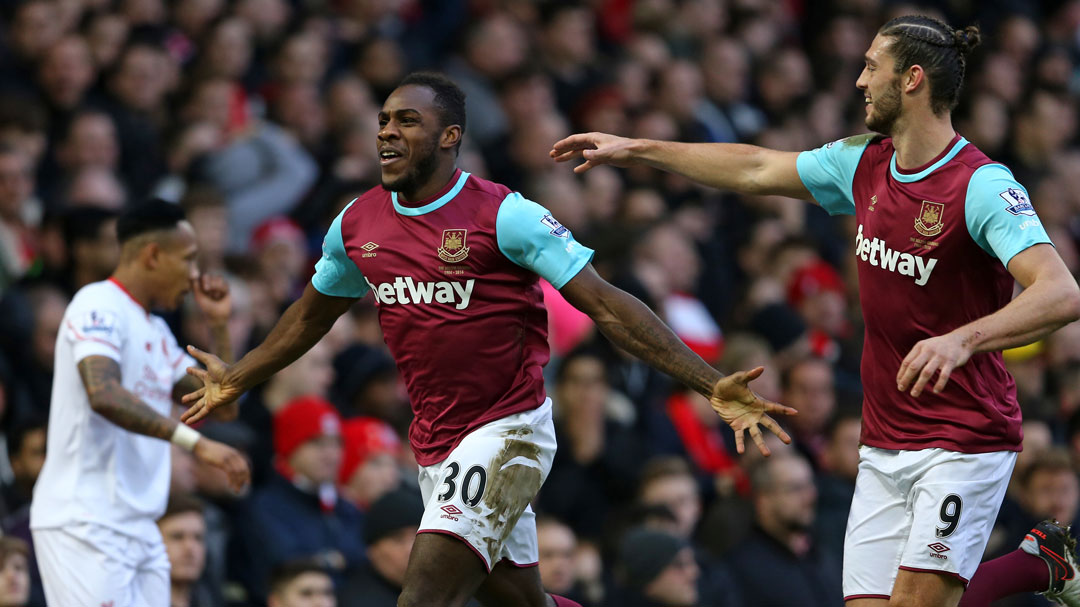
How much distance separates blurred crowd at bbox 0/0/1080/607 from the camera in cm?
898

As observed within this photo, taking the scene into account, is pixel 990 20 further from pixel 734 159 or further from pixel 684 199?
pixel 734 159

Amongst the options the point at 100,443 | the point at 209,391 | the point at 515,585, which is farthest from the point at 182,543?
the point at 515,585

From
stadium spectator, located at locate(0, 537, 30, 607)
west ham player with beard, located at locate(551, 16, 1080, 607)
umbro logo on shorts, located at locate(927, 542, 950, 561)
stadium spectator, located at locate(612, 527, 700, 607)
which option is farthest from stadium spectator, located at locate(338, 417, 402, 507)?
umbro logo on shorts, located at locate(927, 542, 950, 561)

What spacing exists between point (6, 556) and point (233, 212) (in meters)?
4.27

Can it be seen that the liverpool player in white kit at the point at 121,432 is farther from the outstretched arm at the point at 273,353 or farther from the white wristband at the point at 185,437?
the outstretched arm at the point at 273,353

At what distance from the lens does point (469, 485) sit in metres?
5.99

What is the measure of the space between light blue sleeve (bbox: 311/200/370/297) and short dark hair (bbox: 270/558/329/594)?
212 centimetres

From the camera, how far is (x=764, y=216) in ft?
47.7

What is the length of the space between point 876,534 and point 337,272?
2.44 meters

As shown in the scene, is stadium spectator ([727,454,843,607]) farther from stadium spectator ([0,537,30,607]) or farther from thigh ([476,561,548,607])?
stadium spectator ([0,537,30,607])

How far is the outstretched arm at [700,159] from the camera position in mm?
6664

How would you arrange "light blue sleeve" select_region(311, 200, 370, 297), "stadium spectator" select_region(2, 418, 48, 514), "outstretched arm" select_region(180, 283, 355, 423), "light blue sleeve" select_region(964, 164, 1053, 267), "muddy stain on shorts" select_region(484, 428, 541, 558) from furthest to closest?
"stadium spectator" select_region(2, 418, 48, 514), "outstretched arm" select_region(180, 283, 355, 423), "light blue sleeve" select_region(311, 200, 370, 297), "muddy stain on shorts" select_region(484, 428, 541, 558), "light blue sleeve" select_region(964, 164, 1053, 267)

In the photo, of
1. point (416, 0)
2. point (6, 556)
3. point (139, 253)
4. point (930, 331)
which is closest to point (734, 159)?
point (930, 331)

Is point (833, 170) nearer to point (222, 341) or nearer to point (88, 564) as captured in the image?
point (222, 341)
